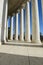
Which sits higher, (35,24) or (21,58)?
(35,24)

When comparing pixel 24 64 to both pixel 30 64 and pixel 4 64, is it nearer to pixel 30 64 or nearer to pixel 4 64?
pixel 30 64

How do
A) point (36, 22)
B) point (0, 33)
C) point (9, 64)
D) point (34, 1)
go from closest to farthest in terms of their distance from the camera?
point (9, 64), point (0, 33), point (36, 22), point (34, 1)

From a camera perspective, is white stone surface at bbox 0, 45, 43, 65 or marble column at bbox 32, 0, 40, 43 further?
marble column at bbox 32, 0, 40, 43

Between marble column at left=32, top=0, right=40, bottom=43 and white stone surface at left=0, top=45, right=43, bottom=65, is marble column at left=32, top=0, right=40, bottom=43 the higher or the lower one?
the higher one

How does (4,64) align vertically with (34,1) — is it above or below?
below

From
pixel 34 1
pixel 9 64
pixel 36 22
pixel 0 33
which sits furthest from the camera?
Result: pixel 34 1

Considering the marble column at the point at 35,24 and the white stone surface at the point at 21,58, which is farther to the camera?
the marble column at the point at 35,24

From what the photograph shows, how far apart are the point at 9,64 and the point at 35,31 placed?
14516 centimetres

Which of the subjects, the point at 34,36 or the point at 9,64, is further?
the point at 34,36

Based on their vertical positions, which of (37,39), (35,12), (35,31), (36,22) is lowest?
(37,39)

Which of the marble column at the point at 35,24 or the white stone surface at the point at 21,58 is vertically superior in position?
the marble column at the point at 35,24

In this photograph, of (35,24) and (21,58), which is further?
(35,24)

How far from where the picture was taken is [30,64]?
124 ft

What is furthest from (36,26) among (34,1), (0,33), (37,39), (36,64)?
(36,64)
